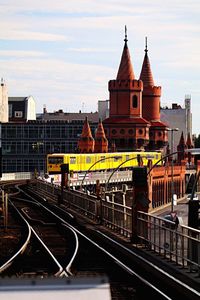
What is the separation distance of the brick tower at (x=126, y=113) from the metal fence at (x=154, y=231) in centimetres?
10293

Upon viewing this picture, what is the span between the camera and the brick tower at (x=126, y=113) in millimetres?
140750

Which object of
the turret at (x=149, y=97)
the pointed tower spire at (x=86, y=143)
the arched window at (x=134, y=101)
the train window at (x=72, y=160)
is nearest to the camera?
the train window at (x=72, y=160)

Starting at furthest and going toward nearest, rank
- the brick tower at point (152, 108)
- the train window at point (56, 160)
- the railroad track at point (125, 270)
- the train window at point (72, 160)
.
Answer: the brick tower at point (152, 108) < the train window at point (72, 160) < the train window at point (56, 160) < the railroad track at point (125, 270)

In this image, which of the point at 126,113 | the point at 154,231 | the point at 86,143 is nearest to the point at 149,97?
the point at 126,113

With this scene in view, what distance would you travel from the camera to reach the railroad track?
14.0m

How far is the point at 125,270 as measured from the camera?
17469mm

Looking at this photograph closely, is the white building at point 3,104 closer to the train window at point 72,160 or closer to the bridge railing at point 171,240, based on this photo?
the train window at point 72,160

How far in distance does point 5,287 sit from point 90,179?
89170 mm

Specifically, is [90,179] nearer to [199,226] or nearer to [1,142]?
[1,142]

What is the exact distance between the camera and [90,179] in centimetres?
9362

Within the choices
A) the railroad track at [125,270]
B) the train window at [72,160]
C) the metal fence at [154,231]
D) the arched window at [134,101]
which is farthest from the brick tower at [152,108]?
the railroad track at [125,270]

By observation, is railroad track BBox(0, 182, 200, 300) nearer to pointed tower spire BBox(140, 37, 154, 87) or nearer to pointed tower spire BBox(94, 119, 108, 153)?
pointed tower spire BBox(94, 119, 108, 153)

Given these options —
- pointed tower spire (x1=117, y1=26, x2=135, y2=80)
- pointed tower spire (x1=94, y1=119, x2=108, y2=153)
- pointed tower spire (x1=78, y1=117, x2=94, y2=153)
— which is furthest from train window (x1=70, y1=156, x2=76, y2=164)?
pointed tower spire (x1=117, y1=26, x2=135, y2=80)

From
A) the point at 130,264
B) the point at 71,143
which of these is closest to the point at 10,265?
the point at 130,264
